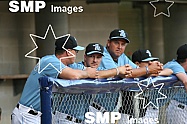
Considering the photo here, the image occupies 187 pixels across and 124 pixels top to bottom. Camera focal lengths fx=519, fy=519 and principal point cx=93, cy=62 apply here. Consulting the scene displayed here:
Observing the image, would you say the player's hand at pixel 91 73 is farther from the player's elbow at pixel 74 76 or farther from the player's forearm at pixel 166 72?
the player's forearm at pixel 166 72

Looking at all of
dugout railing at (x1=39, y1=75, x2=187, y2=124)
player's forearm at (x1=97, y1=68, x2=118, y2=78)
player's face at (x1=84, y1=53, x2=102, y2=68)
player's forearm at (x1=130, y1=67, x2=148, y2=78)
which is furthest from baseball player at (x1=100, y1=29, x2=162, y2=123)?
player's forearm at (x1=97, y1=68, x2=118, y2=78)

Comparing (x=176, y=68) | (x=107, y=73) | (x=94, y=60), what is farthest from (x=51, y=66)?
(x=176, y=68)

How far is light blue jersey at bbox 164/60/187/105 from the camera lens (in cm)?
445

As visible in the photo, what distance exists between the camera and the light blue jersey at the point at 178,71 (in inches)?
175

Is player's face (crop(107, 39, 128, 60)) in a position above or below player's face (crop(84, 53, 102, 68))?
above

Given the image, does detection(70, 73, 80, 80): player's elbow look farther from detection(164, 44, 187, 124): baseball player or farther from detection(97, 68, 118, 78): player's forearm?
detection(164, 44, 187, 124): baseball player

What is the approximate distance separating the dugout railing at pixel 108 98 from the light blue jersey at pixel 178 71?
0.13 ft

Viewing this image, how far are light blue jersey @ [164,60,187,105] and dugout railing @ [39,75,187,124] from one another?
4 cm

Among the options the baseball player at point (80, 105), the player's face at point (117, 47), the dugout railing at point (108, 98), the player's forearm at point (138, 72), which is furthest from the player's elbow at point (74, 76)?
the player's face at point (117, 47)

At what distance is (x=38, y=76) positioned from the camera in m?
3.90

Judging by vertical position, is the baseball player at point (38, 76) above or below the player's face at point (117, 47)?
below

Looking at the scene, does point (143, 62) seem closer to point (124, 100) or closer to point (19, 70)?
point (124, 100)

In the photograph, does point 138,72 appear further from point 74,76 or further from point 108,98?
point 74,76

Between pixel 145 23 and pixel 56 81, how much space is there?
5.87 meters
